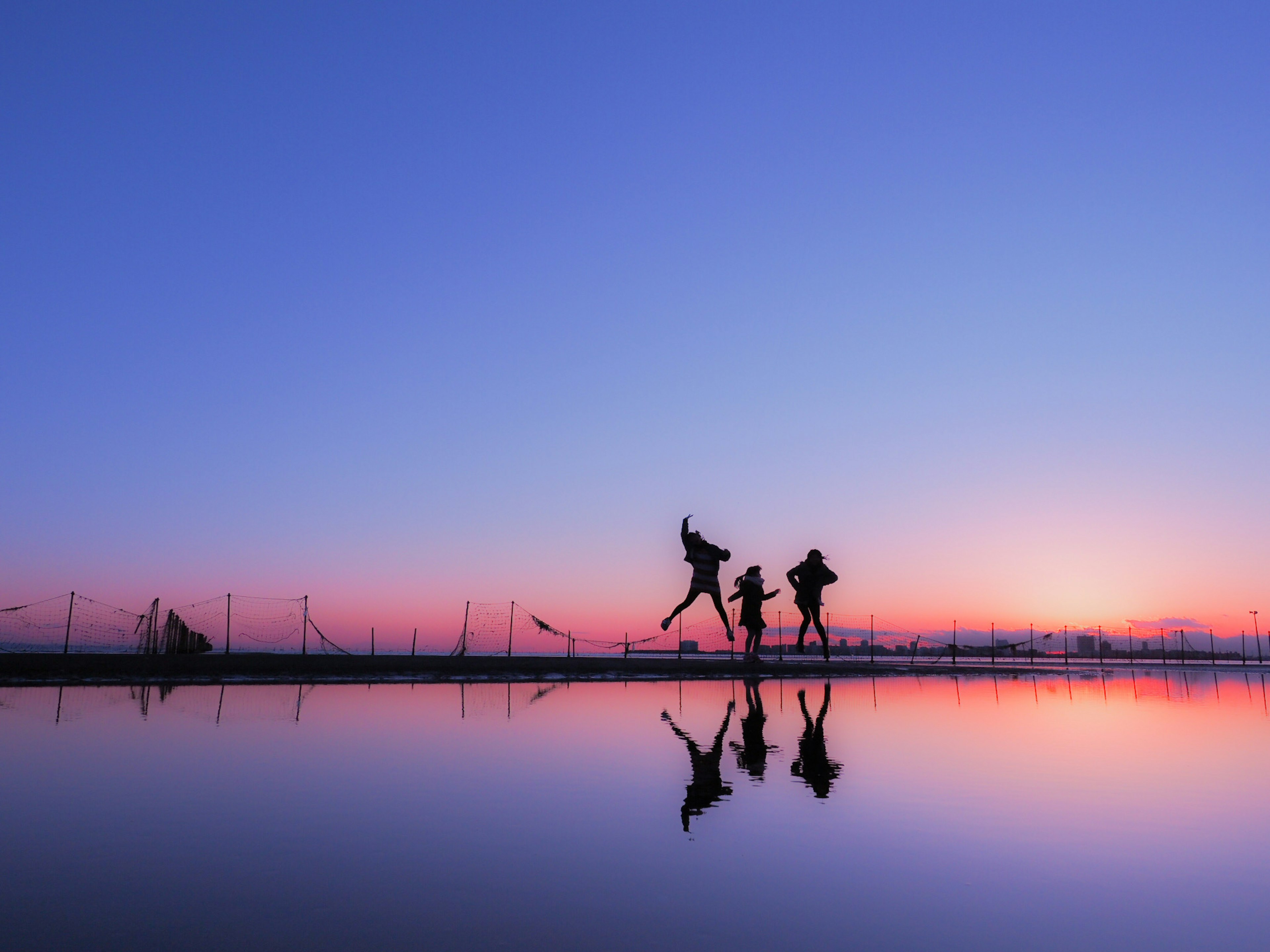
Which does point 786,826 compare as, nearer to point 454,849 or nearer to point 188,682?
point 454,849

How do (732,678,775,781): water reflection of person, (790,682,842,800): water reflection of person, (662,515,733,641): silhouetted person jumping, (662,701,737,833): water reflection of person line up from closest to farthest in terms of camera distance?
(662,701,737,833): water reflection of person → (790,682,842,800): water reflection of person → (732,678,775,781): water reflection of person → (662,515,733,641): silhouetted person jumping

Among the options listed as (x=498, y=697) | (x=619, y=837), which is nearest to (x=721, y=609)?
(x=498, y=697)

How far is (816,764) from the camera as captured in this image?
855 centimetres

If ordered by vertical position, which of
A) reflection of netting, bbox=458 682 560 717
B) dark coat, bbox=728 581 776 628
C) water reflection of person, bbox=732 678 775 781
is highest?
dark coat, bbox=728 581 776 628

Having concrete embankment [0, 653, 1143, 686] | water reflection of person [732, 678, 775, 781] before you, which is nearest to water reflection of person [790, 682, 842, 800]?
water reflection of person [732, 678, 775, 781]

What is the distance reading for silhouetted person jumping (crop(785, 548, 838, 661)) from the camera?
25906 mm

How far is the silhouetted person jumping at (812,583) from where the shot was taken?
85.0 feet

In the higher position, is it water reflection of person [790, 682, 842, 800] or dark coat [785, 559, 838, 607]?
dark coat [785, 559, 838, 607]

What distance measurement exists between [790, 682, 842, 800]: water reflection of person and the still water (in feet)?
0.14

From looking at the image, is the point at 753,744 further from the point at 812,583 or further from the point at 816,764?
the point at 812,583

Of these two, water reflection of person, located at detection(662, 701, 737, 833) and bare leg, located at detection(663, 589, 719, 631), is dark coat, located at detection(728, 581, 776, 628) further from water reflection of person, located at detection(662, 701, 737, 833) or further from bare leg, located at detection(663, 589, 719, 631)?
water reflection of person, located at detection(662, 701, 737, 833)

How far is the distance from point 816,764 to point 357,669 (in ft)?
53.5

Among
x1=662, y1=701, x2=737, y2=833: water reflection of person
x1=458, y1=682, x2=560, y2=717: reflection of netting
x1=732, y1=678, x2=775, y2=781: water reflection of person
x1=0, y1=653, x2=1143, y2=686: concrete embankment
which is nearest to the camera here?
x1=662, y1=701, x2=737, y2=833: water reflection of person

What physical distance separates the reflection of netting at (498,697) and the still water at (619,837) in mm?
1965
